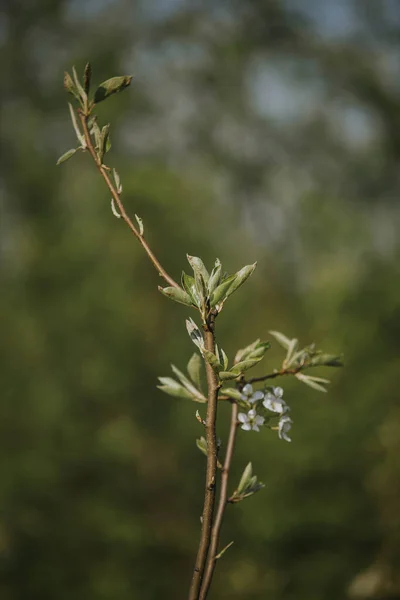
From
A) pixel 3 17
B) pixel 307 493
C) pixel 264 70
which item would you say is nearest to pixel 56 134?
pixel 3 17

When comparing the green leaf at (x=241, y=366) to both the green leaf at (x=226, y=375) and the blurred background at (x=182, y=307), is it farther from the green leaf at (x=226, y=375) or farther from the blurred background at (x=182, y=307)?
the blurred background at (x=182, y=307)

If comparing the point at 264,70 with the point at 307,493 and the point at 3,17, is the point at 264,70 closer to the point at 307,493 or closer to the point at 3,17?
the point at 3,17

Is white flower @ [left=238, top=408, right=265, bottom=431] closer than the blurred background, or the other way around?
white flower @ [left=238, top=408, right=265, bottom=431]

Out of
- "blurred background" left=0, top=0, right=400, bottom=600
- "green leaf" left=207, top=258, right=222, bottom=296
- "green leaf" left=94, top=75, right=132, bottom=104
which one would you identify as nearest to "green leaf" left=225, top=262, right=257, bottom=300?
"green leaf" left=207, top=258, right=222, bottom=296

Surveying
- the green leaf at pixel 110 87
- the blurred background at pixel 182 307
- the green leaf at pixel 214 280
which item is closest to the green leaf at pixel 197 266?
the green leaf at pixel 214 280

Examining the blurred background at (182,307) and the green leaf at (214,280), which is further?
the blurred background at (182,307)

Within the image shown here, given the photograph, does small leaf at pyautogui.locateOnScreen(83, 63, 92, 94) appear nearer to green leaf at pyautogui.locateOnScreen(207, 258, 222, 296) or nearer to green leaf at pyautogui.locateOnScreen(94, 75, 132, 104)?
green leaf at pyautogui.locateOnScreen(94, 75, 132, 104)

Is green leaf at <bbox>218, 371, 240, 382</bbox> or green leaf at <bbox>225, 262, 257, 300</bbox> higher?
green leaf at <bbox>225, 262, 257, 300</bbox>
